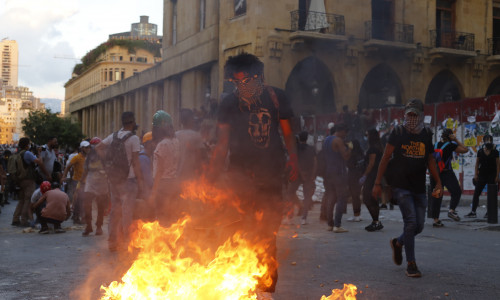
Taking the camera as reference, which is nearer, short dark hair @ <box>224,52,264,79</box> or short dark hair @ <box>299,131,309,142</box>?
short dark hair @ <box>224,52,264,79</box>

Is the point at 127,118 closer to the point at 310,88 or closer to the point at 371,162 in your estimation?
the point at 371,162

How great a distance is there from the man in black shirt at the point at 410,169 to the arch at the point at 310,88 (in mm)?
17976

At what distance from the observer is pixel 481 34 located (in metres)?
28.3

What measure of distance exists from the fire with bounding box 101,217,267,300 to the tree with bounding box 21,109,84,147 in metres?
61.3

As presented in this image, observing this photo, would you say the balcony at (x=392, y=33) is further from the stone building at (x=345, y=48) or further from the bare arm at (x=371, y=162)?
the bare arm at (x=371, y=162)

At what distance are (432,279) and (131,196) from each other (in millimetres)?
3949

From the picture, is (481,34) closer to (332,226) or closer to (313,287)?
(332,226)

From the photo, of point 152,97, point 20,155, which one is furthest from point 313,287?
point 152,97

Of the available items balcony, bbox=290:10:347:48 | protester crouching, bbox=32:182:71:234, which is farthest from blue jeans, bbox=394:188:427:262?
balcony, bbox=290:10:347:48

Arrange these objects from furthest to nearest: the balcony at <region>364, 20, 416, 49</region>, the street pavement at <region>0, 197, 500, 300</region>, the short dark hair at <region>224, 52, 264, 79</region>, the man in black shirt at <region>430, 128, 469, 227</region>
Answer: the balcony at <region>364, 20, 416, 49</region>
the man in black shirt at <region>430, 128, 469, 227</region>
the street pavement at <region>0, 197, 500, 300</region>
the short dark hair at <region>224, 52, 264, 79</region>

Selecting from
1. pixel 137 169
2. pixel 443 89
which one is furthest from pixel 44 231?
pixel 443 89

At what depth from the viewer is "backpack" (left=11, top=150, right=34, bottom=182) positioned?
11438 millimetres

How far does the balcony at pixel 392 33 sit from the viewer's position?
2516cm

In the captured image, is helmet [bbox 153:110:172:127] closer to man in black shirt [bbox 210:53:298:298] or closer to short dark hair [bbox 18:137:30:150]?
man in black shirt [bbox 210:53:298:298]
